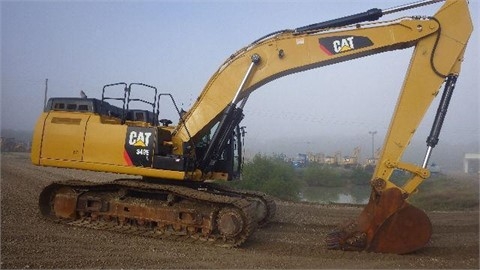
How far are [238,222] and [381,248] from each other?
2493 millimetres

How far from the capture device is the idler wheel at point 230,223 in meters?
7.61

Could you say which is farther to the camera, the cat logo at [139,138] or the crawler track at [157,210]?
the cat logo at [139,138]

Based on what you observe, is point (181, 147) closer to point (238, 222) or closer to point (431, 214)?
point (238, 222)

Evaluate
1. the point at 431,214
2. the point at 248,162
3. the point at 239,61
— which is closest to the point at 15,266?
the point at 239,61

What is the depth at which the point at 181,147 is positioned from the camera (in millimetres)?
8633

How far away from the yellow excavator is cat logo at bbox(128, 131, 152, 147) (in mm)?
22

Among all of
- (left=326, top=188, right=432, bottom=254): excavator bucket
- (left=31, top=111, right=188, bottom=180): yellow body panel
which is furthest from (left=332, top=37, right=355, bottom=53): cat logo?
(left=31, top=111, right=188, bottom=180): yellow body panel

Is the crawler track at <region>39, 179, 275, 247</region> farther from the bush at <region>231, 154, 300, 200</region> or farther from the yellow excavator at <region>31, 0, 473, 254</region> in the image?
the bush at <region>231, 154, 300, 200</region>

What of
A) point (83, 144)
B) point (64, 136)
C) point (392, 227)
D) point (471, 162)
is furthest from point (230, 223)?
point (471, 162)

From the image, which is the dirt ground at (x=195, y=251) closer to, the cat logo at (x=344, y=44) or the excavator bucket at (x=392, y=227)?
the excavator bucket at (x=392, y=227)

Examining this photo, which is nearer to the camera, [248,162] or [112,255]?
[112,255]

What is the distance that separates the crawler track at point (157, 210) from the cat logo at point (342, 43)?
3.34 meters

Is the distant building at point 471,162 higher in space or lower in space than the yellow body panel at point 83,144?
higher

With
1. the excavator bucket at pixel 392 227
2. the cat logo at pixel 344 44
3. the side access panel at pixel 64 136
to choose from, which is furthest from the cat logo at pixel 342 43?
the side access panel at pixel 64 136
